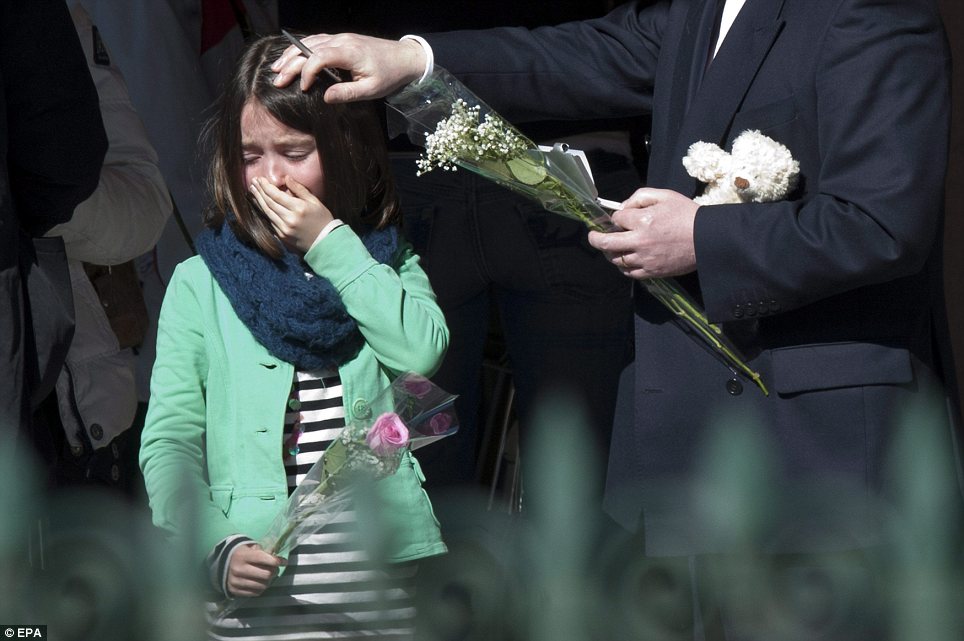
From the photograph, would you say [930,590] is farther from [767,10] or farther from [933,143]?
[767,10]

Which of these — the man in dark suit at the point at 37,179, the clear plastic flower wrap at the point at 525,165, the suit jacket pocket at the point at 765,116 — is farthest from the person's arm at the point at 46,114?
the suit jacket pocket at the point at 765,116

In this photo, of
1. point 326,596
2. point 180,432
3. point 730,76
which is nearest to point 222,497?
point 180,432

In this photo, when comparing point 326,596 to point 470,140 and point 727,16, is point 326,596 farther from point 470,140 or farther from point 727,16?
point 727,16

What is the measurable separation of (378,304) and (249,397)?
0.30 metres

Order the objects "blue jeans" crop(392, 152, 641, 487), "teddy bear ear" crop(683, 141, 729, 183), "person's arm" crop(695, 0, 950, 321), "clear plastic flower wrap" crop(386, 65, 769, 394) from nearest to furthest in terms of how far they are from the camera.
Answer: "person's arm" crop(695, 0, 950, 321), "teddy bear ear" crop(683, 141, 729, 183), "clear plastic flower wrap" crop(386, 65, 769, 394), "blue jeans" crop(392, 152, 641, 487)

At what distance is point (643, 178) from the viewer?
3.62m

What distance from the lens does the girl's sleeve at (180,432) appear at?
93.9 inches

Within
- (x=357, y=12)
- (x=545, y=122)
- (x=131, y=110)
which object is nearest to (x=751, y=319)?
(x=545, y=122)

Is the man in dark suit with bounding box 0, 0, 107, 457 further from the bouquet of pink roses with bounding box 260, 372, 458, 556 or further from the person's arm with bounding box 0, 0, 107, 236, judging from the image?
the bouquet of pink roses with bounding box 260, 372, 458, 556

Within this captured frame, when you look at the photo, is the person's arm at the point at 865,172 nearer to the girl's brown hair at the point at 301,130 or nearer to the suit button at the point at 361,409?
the suit button at the point at 361,409

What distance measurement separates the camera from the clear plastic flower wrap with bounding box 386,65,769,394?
237 cm

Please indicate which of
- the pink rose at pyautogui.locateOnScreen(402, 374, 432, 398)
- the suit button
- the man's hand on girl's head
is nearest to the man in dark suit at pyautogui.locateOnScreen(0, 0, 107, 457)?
the man's hand on girl's head

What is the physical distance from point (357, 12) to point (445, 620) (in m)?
1.65

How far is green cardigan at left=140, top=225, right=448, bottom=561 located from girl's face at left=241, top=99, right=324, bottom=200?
151 millimetres
